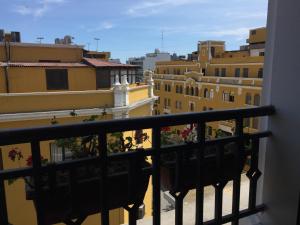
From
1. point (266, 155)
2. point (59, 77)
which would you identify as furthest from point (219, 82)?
point (266, 155)

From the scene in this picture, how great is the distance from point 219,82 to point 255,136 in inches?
847

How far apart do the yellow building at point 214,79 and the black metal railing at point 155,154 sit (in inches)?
606

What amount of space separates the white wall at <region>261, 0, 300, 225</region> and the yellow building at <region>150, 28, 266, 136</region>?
50.2 feet

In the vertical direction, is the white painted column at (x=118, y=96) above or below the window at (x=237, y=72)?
below

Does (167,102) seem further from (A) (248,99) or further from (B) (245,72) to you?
(A) (248,99)

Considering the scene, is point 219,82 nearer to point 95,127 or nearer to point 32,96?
point 32,96

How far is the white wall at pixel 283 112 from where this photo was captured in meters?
1.37

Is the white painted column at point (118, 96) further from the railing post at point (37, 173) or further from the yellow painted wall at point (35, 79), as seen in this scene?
the railing post at point (37, 173)

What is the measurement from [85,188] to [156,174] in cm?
30

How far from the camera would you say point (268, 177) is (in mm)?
1569

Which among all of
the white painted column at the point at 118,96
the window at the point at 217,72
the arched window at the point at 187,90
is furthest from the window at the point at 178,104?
the white painted column at the point at 118,96

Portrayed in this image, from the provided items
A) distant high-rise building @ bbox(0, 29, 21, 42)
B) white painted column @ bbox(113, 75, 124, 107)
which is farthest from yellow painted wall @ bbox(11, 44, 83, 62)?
white painted column @ bbox(113, 75, 124, 107)

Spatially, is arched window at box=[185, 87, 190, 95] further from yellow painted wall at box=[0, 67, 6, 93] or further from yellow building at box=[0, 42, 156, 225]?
yellow painted wall at box=[0, 67, 6, 93]

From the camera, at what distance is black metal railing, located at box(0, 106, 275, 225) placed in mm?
960
